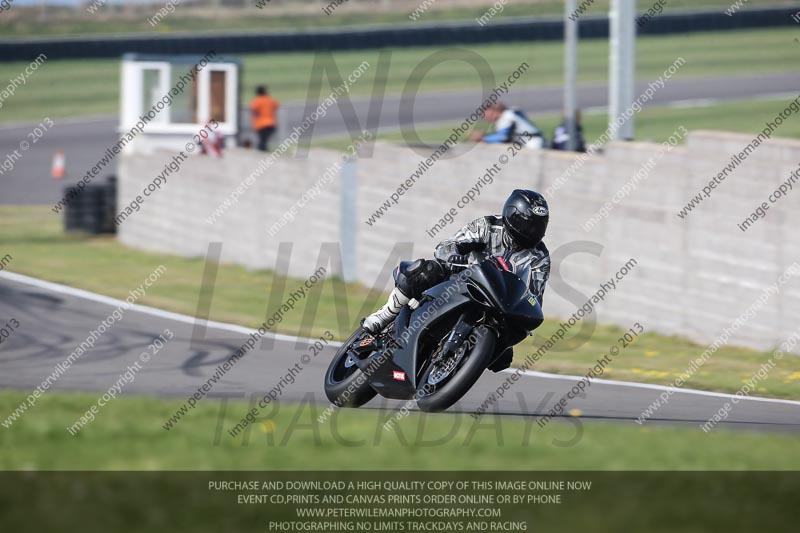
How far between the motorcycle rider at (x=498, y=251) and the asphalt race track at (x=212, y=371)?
3.11 feet

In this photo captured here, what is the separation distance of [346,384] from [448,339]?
1040 millimetres

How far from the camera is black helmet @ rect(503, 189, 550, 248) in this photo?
8820mm

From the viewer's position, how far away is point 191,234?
20984mm

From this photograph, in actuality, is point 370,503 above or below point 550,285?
above

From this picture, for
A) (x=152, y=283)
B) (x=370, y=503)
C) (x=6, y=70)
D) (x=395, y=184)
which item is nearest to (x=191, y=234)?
(x=152, y=283)

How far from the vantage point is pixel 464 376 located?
321 inches

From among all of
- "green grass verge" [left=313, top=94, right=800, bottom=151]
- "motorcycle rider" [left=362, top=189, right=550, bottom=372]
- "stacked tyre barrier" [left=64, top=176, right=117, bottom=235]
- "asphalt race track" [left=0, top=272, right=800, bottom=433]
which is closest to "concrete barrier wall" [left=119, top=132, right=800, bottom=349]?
"asphalt race track" [left=0, top=272, right=800, bottom=433]

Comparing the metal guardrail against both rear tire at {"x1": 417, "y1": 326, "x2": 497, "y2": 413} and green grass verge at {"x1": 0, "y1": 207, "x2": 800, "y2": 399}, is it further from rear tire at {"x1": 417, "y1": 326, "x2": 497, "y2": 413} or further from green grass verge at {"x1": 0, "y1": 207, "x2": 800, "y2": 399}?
rear tire at {"x1": 417, "y1": 326, "x2": 497, "y2": 413}

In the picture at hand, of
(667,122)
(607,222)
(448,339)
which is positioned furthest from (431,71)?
(448,339)

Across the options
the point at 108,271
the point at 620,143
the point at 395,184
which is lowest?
the point at 108,271

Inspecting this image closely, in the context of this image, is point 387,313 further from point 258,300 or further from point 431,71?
point 431,71

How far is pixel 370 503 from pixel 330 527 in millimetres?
284

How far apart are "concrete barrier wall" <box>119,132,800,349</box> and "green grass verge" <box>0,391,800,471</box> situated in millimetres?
4926

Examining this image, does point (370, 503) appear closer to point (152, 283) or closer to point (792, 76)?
point (152, 283)
